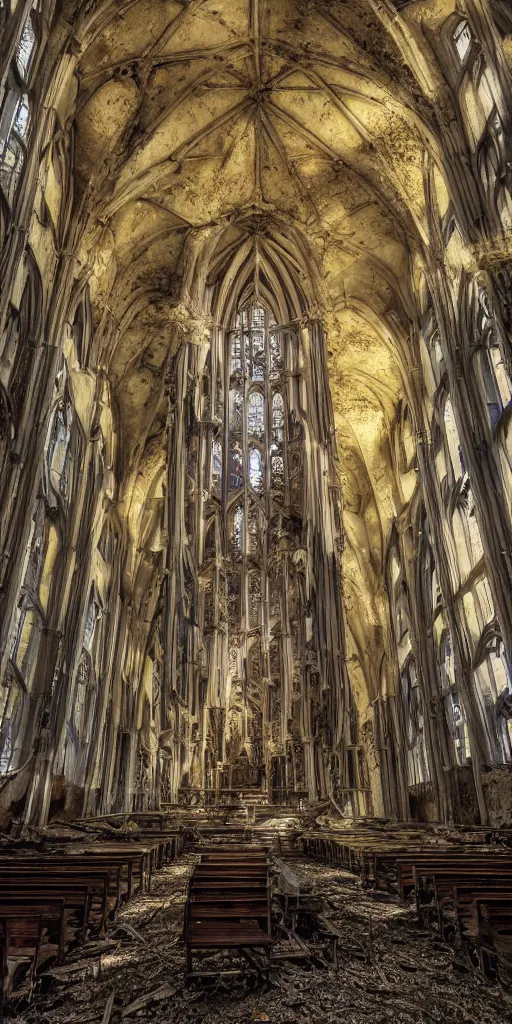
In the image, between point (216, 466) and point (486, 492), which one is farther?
point (216, 466)

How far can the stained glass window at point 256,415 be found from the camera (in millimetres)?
25484

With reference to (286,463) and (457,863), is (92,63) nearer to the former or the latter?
(286,463)

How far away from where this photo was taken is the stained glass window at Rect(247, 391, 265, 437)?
25.5 meters

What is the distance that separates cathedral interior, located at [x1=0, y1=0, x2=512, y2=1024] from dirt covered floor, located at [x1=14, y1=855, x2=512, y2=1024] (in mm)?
31

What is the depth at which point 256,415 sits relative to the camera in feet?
84.9

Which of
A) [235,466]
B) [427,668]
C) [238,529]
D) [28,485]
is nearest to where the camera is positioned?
[28,485]

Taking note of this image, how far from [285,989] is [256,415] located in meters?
23.2

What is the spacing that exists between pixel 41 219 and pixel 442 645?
55.0ft

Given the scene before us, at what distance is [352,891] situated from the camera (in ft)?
24.6

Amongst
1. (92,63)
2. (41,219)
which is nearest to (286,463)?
(41,219)

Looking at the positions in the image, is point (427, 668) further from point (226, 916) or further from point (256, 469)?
point (226, 916)

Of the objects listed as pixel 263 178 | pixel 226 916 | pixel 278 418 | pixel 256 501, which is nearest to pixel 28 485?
pixel 226 916

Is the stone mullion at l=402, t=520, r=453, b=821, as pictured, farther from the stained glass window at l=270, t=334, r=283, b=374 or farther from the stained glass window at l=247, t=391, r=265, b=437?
the stained glass window at l=270, t=334, r=283, b=374

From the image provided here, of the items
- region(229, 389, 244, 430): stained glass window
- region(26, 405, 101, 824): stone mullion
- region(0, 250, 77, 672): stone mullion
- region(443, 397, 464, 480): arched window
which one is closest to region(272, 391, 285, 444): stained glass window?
region(229, 389, 244, 430): stained glass window
